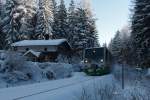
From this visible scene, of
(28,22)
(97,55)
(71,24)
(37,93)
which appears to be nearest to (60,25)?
(71,24)

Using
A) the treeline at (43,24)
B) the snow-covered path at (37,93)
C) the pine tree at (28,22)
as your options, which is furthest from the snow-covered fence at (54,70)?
the treeline at (43,24)

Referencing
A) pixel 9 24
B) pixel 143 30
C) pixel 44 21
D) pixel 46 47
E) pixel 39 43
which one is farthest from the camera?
pixel 44 21

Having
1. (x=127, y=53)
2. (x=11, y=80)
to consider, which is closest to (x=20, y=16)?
(x=127, y=53)

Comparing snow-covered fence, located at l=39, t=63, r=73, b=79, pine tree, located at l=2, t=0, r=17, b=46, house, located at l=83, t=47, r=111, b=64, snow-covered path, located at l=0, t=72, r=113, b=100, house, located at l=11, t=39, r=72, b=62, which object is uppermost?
pine tree, located at l=2, t=0, r=17, b=46

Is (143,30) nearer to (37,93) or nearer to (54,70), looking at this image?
(54,70)

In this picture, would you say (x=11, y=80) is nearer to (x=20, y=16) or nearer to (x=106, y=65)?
(x=106, y=65)

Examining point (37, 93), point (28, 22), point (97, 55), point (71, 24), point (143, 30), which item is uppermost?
point (28, 22)

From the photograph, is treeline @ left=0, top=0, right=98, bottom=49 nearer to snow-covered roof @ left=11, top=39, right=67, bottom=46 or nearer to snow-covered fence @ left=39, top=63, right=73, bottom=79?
snow-covered roof @ left=11, top=39, right=67, bottom=46

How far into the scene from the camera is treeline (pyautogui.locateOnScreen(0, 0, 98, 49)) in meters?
65.5

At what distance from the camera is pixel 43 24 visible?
221 feet

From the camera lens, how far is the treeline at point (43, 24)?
6550 centimetres

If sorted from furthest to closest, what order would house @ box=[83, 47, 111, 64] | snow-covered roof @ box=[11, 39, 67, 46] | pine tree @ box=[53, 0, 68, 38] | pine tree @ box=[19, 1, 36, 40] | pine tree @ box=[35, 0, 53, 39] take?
1. pine tree @ box=[53, 0, 68, 38]
2. pine tree @ box=[35, 0, 53, 39]
3. pine tree @ box=[19, 1, 36, 40]
4. snow-covered roof @ box=[11, 39, 67, 46]
5. house @ box=[83, 47, 111, 64]

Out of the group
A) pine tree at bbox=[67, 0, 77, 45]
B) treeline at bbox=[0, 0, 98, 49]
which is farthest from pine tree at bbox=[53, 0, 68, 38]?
pine tree at bbox=[67, 0, 77, 45]

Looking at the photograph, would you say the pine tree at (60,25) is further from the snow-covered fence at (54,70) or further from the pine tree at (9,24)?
the snow-covered fence at (54,70)
